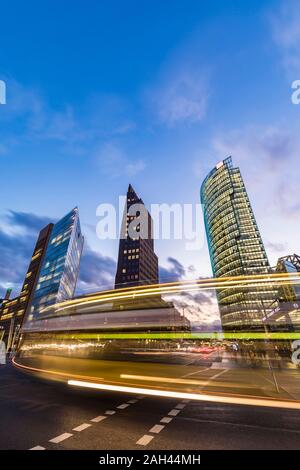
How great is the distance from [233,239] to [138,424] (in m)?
136

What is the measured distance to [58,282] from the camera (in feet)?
352

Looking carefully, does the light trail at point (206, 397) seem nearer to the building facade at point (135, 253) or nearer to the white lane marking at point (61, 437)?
the white lane marking at point (61, 437)

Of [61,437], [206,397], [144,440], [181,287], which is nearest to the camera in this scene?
[144,440]

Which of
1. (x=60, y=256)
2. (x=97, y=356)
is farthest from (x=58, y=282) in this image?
(x=97, y=356)

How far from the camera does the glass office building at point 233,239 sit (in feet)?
384

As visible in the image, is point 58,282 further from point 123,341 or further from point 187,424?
point 187,424

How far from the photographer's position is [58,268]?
112m

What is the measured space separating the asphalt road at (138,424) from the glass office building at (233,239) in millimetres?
114177

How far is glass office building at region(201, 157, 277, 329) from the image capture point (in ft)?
384

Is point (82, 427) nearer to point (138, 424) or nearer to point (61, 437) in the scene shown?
point (61, 437)

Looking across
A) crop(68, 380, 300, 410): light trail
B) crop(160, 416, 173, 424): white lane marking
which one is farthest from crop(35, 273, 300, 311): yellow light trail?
crop(160, 416, 173, 424): white lane marking

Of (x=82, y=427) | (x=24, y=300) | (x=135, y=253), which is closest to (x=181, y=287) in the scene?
(x=82, y=427)

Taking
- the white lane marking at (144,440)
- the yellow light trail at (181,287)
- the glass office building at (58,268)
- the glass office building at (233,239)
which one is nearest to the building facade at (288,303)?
the yellow light trail at (181,287)
